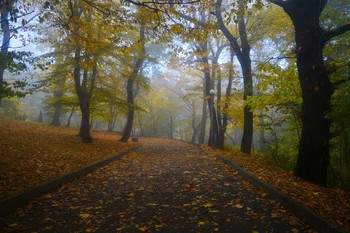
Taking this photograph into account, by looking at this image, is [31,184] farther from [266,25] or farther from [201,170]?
[266,25]

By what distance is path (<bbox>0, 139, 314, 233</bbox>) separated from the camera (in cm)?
411

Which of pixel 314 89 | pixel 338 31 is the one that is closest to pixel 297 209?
pixel 314 89

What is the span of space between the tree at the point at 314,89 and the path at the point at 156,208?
2.10 meters

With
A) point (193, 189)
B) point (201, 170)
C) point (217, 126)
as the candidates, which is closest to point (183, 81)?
point (217, 126)

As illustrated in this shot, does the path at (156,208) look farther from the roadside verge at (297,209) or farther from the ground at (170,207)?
the roadside verge at (297,209)

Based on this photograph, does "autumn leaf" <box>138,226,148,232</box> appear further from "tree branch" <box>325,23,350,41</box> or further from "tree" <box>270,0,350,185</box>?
"tree branch" <box>325,23,350,41</box>

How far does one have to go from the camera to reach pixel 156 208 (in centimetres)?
500

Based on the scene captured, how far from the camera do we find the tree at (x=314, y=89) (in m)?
6.77

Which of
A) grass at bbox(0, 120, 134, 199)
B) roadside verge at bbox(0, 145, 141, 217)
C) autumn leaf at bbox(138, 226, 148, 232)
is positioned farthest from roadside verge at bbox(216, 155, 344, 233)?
grass at bbox(0, 120, 134, 199)

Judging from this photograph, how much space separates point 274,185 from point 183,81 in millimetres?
27754

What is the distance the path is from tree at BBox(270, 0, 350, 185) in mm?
2103

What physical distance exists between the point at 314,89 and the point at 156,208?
5.10 meters

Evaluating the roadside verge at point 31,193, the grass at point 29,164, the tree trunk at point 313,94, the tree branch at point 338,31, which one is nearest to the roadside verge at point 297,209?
the tree trunk at point 313,94

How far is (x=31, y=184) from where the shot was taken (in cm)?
600
